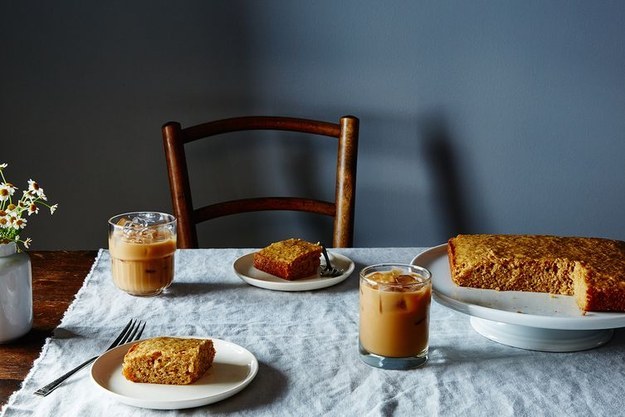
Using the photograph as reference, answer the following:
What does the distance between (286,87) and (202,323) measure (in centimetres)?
103

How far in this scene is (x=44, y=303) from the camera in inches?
47.3

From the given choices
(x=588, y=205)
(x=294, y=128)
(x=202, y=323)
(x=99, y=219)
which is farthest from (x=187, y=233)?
(x=588, y=205)

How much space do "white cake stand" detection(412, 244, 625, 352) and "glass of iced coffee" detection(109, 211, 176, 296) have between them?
1.40 ft

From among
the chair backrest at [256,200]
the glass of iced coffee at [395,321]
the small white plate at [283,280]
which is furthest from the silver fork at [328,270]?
the chair backrest at [256,200]

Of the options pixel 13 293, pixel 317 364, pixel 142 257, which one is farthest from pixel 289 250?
pixel 13 293

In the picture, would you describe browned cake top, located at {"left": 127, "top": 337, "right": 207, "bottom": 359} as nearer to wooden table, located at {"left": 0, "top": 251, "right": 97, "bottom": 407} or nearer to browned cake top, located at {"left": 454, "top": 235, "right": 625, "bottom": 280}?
wooden table, located at {"left": 0, "top": 251, "right": 97, "bottom": 407}

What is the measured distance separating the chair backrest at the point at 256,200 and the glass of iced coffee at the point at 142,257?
0.46 m

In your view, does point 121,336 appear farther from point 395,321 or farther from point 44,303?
point 395,321

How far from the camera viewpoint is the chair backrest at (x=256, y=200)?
1.68 metres

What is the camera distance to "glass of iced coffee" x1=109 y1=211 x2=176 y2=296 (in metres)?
1.19

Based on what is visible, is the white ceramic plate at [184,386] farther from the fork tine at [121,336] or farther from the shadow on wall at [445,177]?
the shadow on wall at [445,177]

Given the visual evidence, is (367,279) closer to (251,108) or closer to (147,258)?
(147,258)

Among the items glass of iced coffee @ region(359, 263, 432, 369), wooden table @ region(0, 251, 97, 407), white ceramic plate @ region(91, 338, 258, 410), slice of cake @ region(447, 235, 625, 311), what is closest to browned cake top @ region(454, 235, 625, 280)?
slice of cake @ region(447, 235, 625, 311)

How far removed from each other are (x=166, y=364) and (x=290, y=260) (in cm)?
40
